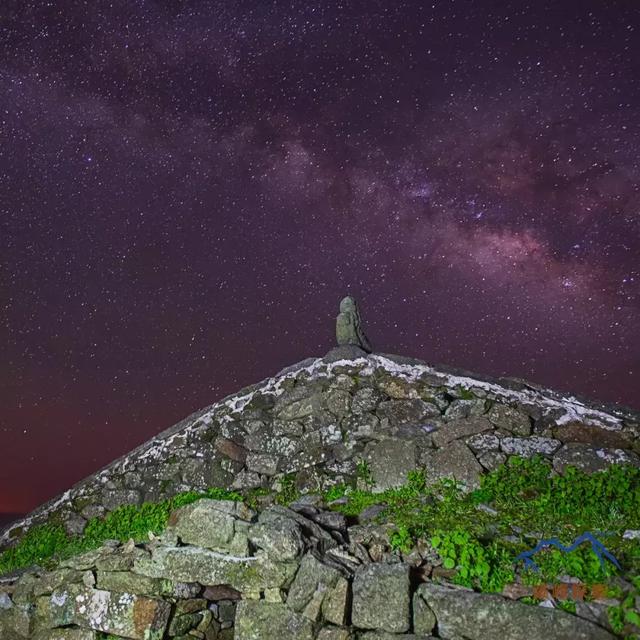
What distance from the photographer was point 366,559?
5105 mm

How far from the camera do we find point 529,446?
24.3 ft

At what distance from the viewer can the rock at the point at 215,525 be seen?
526 cm

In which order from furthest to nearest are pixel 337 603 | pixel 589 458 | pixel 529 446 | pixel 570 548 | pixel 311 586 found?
pixel 529 446, pixel 589 458, pixel 570 548, pixel 311 586, pixel 337 603

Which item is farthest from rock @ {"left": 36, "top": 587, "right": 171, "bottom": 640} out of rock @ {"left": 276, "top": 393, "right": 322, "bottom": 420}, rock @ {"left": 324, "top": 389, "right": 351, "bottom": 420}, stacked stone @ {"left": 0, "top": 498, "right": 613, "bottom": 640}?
rock @ {"left": 324, "top": 389, "right": 351, "bottom": 420}

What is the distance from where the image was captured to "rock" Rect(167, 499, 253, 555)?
5258mm

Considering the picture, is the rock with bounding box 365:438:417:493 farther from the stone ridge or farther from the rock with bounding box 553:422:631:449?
the rock with bounding box 553:422:631:449

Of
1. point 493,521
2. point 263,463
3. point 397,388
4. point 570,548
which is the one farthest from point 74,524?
point 570,548

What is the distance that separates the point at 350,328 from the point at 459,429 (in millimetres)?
3038

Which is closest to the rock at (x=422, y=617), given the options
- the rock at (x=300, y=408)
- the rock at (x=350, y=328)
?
the rock at (x=300, y=408)

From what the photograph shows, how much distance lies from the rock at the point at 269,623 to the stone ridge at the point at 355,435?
9.57 feet

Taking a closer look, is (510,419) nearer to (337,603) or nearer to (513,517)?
(513,517)

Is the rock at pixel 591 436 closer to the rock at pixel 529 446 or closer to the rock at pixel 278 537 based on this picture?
the rock at pixel 529 446

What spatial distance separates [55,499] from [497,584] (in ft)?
23.7

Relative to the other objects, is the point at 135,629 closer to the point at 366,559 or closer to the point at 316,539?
the point at 316,539
